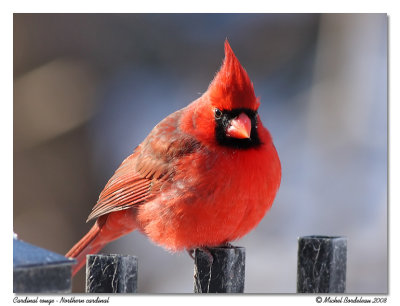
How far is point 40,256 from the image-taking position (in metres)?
2.33

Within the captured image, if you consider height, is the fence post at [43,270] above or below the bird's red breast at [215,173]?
below

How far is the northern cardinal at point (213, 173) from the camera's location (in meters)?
2.82

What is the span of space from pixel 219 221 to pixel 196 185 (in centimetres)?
17

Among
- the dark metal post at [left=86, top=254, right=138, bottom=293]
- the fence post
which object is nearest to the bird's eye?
the dark metal post at [left=86, top=254, right=138, bottom=293]

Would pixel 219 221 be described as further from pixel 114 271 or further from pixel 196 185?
pixel 114 271

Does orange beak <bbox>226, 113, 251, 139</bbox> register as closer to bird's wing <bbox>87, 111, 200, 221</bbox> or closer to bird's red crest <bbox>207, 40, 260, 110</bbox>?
bird's red crest <bbox>207, 40, 260, 110</bbox>

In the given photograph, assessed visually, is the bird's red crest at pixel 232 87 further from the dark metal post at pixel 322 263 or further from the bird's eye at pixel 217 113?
the dark metal post at pixel 322 263

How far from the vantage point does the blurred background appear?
3.51 metres

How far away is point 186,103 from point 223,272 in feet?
4.69

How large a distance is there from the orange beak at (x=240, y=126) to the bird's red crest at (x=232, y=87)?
51 millimetres

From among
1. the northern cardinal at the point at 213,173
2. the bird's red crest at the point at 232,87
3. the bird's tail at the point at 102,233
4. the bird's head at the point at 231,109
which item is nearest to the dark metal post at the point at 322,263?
the northern cardinal at the point at 213,173

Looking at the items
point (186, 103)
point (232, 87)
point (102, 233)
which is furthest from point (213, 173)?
point (186, 103)

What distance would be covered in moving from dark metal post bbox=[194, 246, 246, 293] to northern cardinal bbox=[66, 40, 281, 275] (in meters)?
0.28

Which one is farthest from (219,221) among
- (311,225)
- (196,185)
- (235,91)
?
(311,225)
